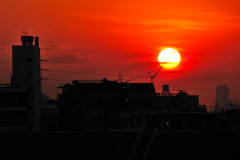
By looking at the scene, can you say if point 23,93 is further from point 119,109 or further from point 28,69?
point 119,109

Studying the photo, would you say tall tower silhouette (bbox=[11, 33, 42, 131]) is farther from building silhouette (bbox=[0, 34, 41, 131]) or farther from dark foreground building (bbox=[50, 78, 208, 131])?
dark foreground building (bbox=[50, 78, 208, 131])

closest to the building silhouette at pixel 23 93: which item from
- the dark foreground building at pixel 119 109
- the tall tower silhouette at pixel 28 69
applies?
the tall tower silhouette at pixel 28 69

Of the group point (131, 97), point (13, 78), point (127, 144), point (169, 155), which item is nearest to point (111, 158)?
point (127, 144)

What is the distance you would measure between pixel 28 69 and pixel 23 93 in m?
5.35

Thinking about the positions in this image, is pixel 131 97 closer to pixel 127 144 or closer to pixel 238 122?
pixel 238 122

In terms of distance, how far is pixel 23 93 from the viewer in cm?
5809

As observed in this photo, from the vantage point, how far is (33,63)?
6209 centimetres

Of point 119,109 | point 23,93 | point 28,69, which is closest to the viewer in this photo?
point 23,93

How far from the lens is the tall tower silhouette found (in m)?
60.0

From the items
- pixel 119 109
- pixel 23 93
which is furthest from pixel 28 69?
pixel 119 109

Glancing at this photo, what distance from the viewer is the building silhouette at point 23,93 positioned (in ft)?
183

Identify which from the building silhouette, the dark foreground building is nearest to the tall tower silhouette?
the building silhouette

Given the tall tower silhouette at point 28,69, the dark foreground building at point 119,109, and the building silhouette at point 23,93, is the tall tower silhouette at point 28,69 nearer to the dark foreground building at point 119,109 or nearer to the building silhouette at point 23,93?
the building silhouette at point 23,93

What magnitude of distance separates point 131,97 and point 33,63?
70.2 feet
